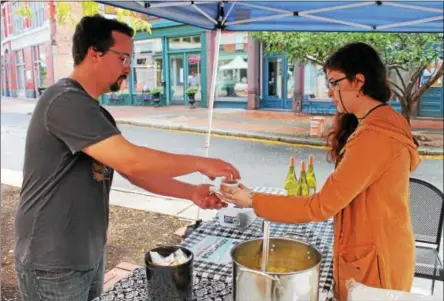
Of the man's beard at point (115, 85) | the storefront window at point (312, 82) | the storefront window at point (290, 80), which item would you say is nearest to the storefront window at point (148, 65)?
the storefront window at point (290, 80)

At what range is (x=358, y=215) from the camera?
161 centimetres

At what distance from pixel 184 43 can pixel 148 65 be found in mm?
2610

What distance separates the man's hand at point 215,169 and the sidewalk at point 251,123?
9722mm

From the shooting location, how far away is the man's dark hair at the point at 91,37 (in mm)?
1662

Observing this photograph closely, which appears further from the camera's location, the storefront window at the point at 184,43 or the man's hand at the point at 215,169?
the storefront window at the point at 184,43

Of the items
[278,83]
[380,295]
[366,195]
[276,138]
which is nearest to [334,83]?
[366,195]

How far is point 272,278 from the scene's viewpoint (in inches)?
43.4

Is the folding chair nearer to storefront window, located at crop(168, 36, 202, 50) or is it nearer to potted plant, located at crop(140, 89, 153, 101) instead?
storefront window, located at crop(168, 36, 202, 50)

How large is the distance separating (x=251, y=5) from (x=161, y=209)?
353cm

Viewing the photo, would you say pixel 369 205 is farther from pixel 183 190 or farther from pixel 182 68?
pixel 182 68

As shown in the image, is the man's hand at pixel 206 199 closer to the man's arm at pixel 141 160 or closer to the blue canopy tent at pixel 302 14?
the man's arm at pixel 141 160

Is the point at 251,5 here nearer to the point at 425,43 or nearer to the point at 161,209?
the point at 161,209

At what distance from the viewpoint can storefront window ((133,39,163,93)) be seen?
2133cm

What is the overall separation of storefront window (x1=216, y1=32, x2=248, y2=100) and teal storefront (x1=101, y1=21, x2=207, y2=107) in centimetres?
83
